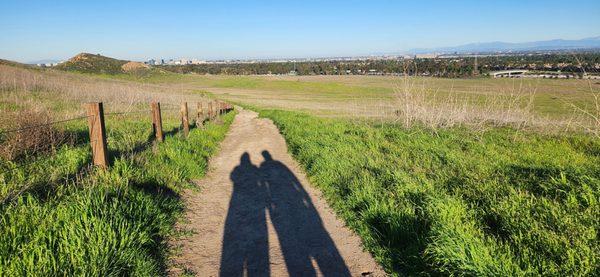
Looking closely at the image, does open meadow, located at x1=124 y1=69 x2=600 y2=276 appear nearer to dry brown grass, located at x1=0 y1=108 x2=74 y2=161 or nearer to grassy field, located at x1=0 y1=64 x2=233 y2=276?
grassy field, located at x1=0 y1=64 x2=233 y2=276

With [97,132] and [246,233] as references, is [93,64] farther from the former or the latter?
[246,233]

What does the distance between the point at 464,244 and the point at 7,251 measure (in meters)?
4.24

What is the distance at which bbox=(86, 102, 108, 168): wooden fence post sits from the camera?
5684 millimetres

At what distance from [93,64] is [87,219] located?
9562cm

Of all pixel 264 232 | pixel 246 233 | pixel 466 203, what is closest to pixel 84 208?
pixel 246 233

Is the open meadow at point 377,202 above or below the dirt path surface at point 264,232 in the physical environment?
above

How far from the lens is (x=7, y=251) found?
3344mm

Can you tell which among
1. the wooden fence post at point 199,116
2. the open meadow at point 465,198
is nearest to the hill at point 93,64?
the wooden fence post at point 199,116

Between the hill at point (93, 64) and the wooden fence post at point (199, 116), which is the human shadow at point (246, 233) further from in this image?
the hill at point (93, 64)

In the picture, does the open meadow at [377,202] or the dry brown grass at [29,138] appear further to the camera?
the dry brown grass at [29,138]

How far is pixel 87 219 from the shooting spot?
402 cm

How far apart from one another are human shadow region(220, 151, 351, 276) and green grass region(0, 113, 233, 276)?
84 centimetres

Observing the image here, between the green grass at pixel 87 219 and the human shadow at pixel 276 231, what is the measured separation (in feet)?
2.75

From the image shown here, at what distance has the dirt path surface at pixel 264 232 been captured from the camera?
163 inches
